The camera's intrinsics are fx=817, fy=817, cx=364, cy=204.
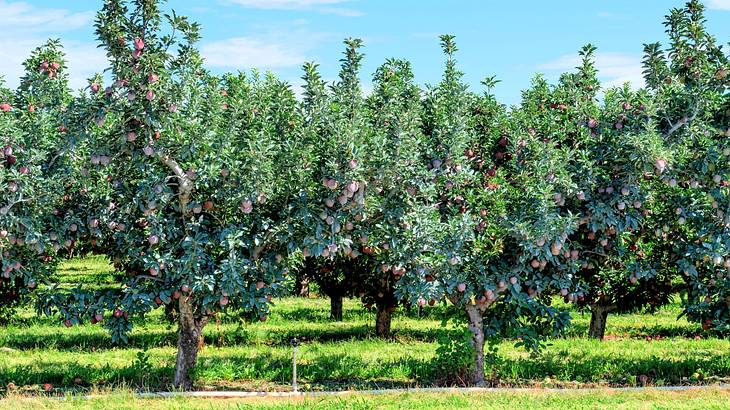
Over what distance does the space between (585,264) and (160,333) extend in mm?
9036

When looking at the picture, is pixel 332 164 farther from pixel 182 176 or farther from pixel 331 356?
pixel 331 356

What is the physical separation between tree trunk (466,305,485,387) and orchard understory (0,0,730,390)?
1.0 inches

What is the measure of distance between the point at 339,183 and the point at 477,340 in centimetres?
314

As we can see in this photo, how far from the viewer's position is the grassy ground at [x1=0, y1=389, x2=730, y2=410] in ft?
29.5

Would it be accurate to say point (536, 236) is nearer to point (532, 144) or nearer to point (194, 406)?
point (532, 144)

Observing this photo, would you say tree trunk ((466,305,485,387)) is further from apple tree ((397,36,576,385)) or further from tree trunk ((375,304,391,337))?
tree trunk ((375,304,391,337))

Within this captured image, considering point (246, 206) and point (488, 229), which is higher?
point (246, 206)

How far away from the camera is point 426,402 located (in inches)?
358

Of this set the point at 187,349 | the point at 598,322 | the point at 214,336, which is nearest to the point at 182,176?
the point at 187,349

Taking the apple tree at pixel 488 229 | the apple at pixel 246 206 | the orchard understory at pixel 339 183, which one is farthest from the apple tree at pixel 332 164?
the apple tree at pixel 488 229

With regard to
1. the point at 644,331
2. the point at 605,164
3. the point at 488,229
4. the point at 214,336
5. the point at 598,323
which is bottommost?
the point at 644,331

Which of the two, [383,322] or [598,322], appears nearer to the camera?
[383,322]

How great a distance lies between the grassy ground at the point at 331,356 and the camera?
1084 cm

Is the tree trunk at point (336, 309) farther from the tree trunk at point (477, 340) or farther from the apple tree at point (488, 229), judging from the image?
the tree trunk at point (477, 340)
